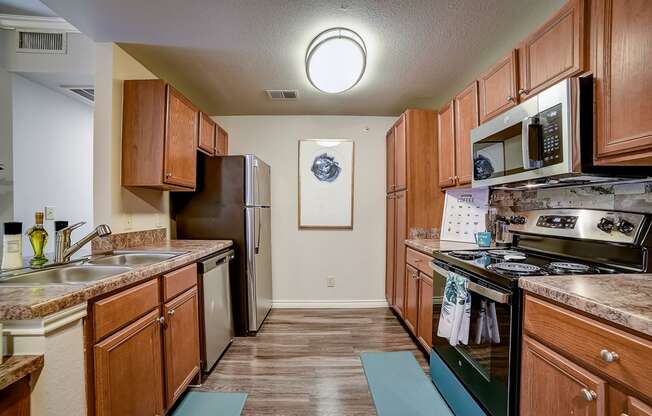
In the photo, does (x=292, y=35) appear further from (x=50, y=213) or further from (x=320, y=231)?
(x=50, y=213)

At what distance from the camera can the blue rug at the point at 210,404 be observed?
1720 millimetres

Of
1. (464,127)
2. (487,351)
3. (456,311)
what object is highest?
(464,127)

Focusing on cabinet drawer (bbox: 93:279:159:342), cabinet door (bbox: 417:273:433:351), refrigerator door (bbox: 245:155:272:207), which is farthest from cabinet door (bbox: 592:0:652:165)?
refrigerator door (bbox: 245:155:272:207)

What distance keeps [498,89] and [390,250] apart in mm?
1991

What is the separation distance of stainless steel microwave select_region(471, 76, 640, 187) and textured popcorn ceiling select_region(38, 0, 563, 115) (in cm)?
67

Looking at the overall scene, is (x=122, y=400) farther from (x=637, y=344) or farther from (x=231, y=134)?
(x=231, y=134)

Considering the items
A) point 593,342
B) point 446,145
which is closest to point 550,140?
point 593,342

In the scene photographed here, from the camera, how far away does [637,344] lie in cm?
73

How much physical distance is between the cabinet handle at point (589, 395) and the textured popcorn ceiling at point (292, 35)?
1890mm

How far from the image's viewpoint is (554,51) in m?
1.38

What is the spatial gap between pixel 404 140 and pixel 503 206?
1.07m

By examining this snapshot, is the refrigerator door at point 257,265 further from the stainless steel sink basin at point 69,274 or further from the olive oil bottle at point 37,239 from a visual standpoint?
the olive oil bottle at point 37,239

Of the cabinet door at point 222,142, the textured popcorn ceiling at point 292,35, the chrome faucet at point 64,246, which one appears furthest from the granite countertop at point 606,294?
the cabinet door at point 222,142

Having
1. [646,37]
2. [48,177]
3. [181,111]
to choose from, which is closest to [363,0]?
[646,37]
